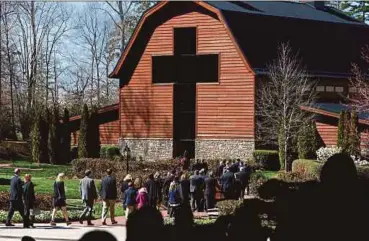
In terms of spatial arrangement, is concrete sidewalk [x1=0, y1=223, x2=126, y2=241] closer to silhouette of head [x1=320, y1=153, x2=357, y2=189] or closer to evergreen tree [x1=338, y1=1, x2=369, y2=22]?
silhouette of head [x1=320, y1=153, x2=357, y2=189]

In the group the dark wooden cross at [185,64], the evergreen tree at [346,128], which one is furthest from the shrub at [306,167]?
the dark wooden cross at [185,64]

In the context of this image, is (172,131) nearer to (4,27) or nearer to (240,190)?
(240,190)

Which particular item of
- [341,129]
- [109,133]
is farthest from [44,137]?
[341,129]

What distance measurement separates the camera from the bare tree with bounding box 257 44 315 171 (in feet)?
99.5

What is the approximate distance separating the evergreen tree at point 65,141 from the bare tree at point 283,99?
34.3ft

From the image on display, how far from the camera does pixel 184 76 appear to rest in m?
33.2

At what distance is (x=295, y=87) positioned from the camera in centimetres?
3100

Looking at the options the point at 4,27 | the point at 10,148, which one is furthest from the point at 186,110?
the point at 4,27

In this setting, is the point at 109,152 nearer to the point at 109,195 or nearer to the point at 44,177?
the point at 44,177

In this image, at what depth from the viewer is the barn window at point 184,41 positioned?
109ft

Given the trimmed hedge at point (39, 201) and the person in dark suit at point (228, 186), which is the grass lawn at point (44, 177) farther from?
the person in dark suit at point (228, 186)

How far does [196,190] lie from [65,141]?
19087 mm

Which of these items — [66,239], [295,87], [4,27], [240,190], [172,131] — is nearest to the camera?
[66,239]

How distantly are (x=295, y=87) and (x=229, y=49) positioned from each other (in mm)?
3505
